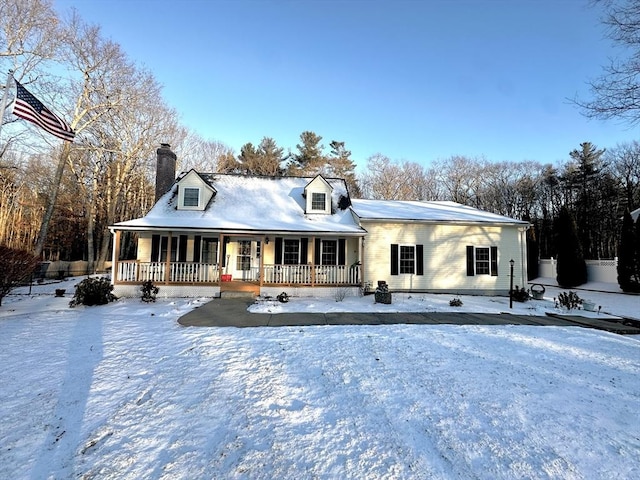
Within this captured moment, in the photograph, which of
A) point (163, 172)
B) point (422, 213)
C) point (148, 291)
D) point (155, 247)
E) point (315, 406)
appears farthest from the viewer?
point (163, 172)

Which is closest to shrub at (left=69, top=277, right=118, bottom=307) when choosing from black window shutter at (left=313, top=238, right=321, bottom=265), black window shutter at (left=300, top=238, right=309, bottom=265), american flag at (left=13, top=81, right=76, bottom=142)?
american flag at (left=13, top=81, right=76, bottom=142)

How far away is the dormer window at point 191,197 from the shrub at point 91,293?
4965mm

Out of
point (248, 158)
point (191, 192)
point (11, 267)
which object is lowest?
point (11, 267)

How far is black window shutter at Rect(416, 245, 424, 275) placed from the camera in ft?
44.5

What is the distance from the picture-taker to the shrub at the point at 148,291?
10.6m

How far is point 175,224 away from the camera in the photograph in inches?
463

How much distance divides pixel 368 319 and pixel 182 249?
886 cm

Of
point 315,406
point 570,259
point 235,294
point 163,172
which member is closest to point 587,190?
point 570,259

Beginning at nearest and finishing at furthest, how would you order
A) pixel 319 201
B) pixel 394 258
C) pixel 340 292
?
pixel 340 292 < pixel 394 258 < pixel 319 201

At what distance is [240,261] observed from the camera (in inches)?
527

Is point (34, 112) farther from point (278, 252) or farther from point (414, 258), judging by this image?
point (414, 258)

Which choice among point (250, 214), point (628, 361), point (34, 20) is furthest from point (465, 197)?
point (34, 20)

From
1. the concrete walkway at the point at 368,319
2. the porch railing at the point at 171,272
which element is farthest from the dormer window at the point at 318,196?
the concrete walkway at the point at 368,319

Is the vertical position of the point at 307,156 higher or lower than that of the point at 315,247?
higher
